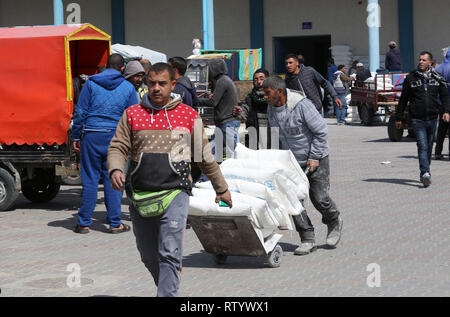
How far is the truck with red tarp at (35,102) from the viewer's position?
1114 cm

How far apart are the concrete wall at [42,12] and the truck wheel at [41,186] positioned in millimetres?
25213

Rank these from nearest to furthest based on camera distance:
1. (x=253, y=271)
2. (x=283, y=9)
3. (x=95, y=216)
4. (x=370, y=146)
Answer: (x=253, y=271)
(x=95, y=216)
(x=370, y=146)
(x=283, y=9)

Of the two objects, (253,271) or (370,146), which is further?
(370,146)

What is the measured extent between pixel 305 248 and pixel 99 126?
2.80 m

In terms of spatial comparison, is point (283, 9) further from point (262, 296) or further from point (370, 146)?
point (262, 296)

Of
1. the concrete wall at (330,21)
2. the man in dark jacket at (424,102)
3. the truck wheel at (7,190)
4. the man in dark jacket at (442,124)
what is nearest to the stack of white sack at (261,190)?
the truck wheel at (7,190)

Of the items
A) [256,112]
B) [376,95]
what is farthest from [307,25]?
[256,112]

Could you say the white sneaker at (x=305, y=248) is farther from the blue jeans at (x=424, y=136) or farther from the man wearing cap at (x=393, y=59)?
the man wearing cap at (x=393, y=59)

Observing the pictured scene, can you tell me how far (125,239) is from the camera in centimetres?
955

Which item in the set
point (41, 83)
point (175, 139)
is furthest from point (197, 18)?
point (175, 139)

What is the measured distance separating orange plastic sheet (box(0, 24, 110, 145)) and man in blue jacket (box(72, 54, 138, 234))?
1254mm

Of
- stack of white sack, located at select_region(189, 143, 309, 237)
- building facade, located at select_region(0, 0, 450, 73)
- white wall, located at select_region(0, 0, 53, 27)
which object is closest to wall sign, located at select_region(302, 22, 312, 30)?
building facade, located at select_region(0, 0, 450, 73)

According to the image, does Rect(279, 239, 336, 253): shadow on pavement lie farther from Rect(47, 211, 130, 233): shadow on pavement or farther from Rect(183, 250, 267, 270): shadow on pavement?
Rect(47, 211, 130, 233): shadow on pavement

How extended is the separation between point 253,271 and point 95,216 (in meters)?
3.83
